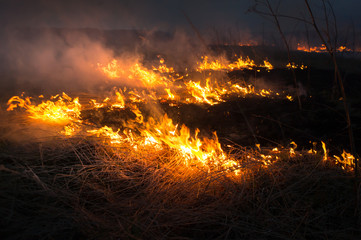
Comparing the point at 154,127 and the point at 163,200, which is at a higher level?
the point at 154,127

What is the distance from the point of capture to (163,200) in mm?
2084

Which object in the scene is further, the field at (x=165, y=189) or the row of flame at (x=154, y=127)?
the row of flame at (x=154, y=127)

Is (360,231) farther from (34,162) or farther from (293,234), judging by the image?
(34,162)

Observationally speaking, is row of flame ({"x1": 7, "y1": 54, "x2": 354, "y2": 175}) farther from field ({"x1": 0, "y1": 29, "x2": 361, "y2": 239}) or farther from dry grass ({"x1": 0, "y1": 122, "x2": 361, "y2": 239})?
dry grass ({"x1": 0, "y1": 122, "x2": 361, "y2": 239})

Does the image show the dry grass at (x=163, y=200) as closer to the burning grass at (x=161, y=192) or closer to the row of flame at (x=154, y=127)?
the burning grass at (x=161, y=192)

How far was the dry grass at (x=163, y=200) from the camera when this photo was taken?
1713 millimetres

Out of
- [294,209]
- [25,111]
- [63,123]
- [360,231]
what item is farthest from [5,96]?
[360,231]

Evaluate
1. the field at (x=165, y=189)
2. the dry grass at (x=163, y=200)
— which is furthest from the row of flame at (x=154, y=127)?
the dry grass at (x=163, y=200)

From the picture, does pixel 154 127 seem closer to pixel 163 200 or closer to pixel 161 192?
pixel 161 192

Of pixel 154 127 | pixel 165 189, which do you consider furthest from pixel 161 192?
pixel 154 127

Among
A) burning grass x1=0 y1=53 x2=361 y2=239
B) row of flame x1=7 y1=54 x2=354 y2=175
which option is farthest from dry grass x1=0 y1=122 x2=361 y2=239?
row of flame x1=7 y1=54 x2=354 y2=175

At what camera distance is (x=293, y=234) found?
66.5 inches

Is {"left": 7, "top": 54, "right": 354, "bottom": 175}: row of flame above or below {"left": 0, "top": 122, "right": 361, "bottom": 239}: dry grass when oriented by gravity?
above

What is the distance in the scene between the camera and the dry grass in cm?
171
